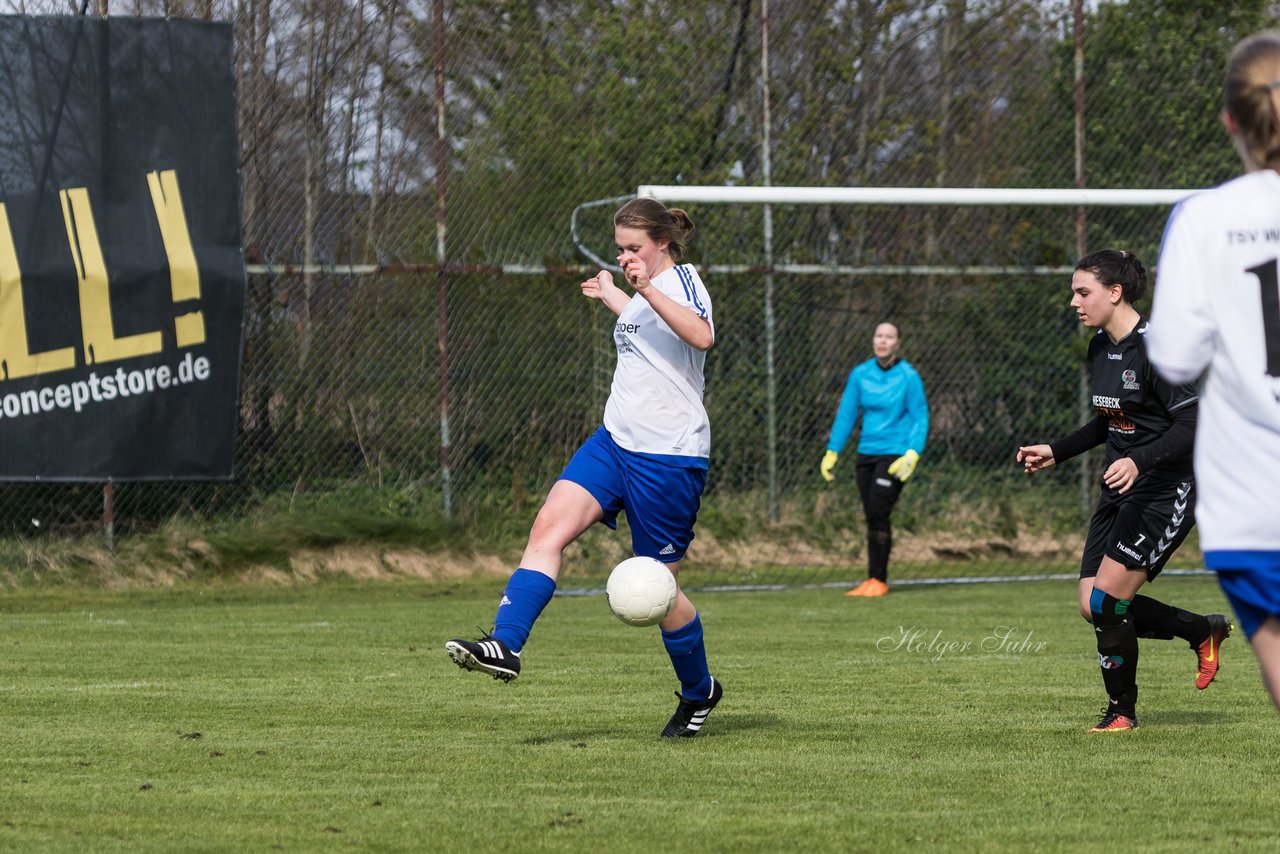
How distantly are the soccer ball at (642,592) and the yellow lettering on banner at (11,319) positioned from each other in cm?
750

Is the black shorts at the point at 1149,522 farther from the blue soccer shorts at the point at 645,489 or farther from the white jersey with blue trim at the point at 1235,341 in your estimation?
the white jersey with blue trim at the point at 1235,341

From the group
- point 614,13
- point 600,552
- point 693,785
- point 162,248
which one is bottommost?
point 600,552

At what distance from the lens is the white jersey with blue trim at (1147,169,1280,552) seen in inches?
126

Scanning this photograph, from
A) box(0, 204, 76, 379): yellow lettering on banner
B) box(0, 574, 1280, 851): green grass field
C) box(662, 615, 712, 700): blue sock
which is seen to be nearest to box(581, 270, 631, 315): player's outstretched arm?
box(662, 615, 712, 700): blue sock

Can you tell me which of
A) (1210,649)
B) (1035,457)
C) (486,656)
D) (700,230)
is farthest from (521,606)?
(700,230)

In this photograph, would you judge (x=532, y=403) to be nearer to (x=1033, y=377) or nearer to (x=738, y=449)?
(x=738, y=449)

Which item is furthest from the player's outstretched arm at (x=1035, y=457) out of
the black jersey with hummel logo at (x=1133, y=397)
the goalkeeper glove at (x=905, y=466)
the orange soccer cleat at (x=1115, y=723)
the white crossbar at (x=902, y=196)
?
the white crossbar at (x=902, y=196)

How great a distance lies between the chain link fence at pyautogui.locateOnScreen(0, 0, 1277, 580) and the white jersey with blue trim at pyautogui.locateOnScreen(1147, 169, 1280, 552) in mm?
10311

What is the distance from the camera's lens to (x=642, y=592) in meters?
5.81

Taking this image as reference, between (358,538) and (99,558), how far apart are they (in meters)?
1.84

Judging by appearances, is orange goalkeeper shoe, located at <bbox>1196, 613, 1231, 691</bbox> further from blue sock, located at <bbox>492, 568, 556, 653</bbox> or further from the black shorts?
blue sock, located at <bbox>492, 568, 556, 653</bbox>

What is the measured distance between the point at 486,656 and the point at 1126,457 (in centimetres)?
238

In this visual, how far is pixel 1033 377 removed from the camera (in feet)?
49.9

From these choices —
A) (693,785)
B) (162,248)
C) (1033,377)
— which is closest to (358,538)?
(162,248)
